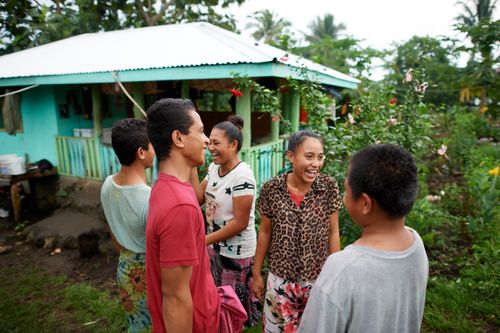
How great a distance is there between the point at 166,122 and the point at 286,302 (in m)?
1.34

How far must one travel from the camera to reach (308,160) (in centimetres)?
192

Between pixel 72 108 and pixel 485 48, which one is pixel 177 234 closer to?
pixel 485 48

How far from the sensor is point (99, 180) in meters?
6.76

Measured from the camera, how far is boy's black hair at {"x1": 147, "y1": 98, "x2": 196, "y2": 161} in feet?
4.28

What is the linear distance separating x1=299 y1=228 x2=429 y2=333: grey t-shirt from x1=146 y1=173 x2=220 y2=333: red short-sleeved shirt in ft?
1.53

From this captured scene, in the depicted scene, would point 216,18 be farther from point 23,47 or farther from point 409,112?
point 409,112

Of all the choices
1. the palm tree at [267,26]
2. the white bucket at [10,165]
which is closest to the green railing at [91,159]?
the white bucket at [10,165]

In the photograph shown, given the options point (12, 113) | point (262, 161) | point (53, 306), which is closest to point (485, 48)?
point (262, 161)

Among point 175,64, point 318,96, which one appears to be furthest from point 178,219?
point 175,64

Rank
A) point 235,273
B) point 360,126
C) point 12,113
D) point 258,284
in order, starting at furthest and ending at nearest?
1. point 12,113
2. point 360,126
3. point 235,273
4. point 258,284

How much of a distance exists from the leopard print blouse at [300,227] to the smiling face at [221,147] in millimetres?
453

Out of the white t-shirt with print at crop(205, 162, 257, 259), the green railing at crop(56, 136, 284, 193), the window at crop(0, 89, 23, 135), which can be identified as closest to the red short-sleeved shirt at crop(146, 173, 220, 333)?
the white t-shirt with print at crop(205, 162, 257, 259)

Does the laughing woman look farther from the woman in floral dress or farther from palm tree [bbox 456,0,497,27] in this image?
palm tree [bbox 456,0,497,27]

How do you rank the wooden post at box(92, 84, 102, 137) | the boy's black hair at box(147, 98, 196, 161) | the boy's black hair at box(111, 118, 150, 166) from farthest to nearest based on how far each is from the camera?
the wooden post at box(92, 84, 102, 137), the boy's black hair at box(111, 118, 150, 166), the boy's black hair at box(147, 98, 196, 161)
